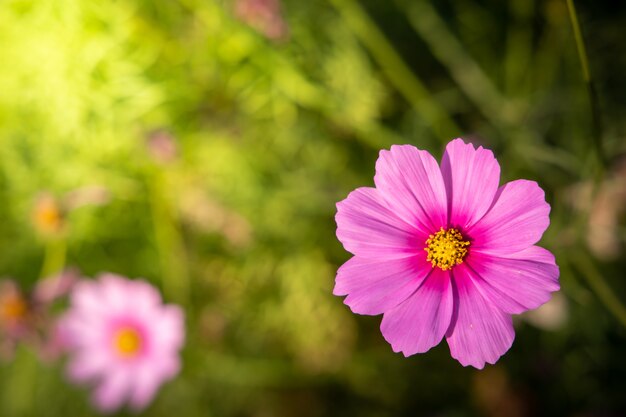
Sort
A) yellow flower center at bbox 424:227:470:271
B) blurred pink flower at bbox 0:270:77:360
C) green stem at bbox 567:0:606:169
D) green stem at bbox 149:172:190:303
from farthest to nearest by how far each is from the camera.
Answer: green stem at bbox 149:172:190:303
blurred pink flower at bbox 0:270:77:360
yellow flower center at bbox 424:227:470:271
green stem at bbox 567:0:606:169

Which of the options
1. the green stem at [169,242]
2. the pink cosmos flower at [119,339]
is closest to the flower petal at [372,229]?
the pink cosmos flower at [119,339]

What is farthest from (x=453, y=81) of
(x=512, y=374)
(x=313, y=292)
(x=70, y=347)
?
(x=70, y=347)

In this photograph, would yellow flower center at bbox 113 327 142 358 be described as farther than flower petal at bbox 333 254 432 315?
Yes

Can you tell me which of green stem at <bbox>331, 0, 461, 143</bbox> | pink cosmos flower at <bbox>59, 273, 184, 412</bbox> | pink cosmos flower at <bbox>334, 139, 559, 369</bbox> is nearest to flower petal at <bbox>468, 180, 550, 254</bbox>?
pink cosmos flower at <bbox>334, 139, 559, 369</bbox>

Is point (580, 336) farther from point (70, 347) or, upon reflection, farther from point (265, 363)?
point (70, 347)

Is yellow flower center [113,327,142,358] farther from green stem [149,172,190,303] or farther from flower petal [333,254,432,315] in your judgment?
flower petal [333,254,432,315]
